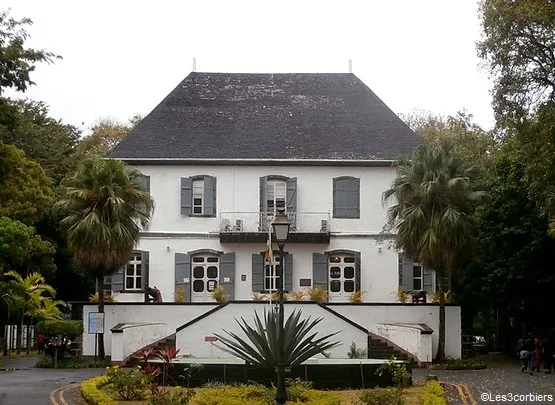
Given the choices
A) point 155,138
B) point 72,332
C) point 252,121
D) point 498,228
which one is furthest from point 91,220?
point 498,228

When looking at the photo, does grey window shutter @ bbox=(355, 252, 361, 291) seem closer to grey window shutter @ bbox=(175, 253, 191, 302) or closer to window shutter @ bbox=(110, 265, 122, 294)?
grey window shutter @ bbox=(175, 253, 191, 302)

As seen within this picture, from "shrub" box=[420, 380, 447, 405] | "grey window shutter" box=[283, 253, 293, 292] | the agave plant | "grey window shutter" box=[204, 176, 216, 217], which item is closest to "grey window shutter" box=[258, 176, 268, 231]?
"grey window shutter" box=[283, 253, 293, 292]

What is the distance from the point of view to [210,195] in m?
38.5

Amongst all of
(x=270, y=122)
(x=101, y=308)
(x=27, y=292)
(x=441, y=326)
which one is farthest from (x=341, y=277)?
(x=27, y=292)

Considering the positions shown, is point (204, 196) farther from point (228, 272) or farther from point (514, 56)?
point (514, 56)

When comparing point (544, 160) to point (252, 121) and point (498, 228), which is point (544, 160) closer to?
point (498, 228)

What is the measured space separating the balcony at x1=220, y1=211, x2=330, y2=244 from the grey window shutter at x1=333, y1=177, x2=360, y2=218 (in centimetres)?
56

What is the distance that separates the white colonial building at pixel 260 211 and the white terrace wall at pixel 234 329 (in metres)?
4.93

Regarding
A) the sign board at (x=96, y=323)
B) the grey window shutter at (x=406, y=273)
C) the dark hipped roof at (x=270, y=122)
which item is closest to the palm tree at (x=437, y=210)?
the grey window shutter at (x=406, y=273)

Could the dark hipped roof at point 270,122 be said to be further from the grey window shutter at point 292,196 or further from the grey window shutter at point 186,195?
the grey window shutter at point 292,196

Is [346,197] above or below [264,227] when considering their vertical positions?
above

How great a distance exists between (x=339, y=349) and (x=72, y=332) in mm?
8939

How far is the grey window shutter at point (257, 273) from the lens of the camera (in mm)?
37844

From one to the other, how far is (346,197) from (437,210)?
6.60 m
